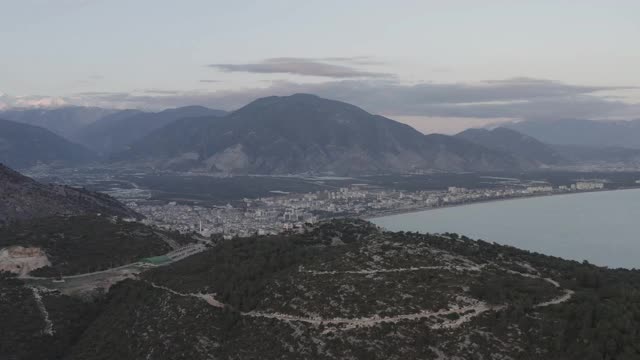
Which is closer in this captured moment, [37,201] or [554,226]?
[37,201]

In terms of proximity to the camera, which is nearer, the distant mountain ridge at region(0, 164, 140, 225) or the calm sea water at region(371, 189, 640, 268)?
the distant mountain ridge at region(0, 164, 140, 225)

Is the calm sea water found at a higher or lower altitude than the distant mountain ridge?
lower

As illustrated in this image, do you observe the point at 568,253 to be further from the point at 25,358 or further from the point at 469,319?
the point at 25,358

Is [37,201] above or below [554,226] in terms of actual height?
above

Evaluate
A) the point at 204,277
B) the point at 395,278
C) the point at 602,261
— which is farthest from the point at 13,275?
the point at 602,261
